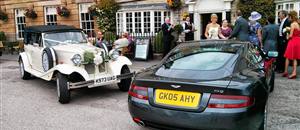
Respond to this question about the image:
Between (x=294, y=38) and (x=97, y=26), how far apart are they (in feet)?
42.4

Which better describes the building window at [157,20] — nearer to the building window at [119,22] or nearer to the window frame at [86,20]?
the building window at [119,22]

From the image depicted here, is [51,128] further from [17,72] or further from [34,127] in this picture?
[17,72]

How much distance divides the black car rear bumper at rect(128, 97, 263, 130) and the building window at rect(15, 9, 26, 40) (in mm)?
22855

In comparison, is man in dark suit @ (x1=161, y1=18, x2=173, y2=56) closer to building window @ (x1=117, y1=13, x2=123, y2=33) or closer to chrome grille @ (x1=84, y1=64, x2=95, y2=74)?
building window @ (x1=117, y1=13, x2=123, y2=33)

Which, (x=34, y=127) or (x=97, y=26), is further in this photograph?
(x=97, y=26)

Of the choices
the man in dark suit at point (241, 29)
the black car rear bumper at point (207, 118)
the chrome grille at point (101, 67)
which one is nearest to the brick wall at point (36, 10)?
the man in dark suit at point (241, 29)

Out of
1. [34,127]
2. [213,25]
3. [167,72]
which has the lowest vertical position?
[34,127]

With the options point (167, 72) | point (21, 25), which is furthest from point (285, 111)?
point (21, 25)

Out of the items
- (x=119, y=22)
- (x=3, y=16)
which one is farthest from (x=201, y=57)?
(x=3, y=16)

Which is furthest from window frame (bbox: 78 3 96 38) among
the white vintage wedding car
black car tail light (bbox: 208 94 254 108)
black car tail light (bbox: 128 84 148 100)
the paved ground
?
black car tail light (bbox: 208 94 254 108)

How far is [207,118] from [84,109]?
3211 mm

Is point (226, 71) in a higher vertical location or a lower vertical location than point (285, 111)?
higher

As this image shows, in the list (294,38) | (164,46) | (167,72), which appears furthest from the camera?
(164,46)

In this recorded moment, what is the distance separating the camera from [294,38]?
797 centimetres
